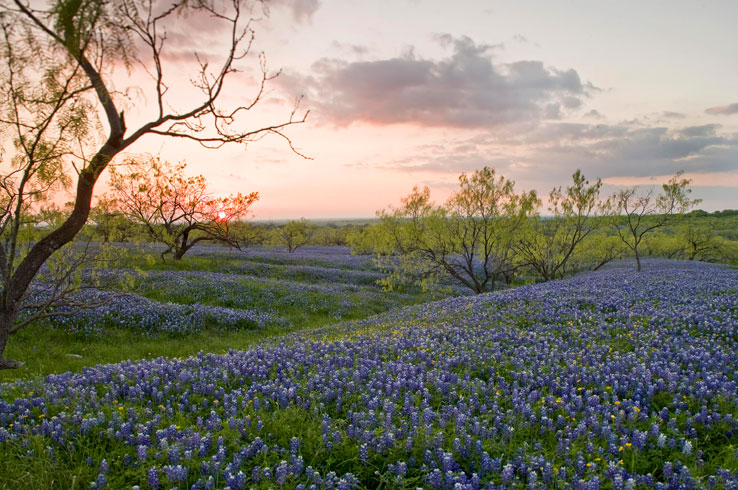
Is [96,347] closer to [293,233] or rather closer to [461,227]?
[461,227]

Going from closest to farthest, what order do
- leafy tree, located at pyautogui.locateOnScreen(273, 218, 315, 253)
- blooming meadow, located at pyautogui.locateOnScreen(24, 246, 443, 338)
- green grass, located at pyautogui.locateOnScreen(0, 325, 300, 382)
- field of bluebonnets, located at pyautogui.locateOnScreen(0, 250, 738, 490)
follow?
field of bluebonnets, located at pyautogui.locateOnScreen(0, 250, 738, 490), green grass, located at pyautogui.locateOnScreen(0, 325, 300, 382), blooming meadow, located at pyautogui.locateOnScreen(24, 246, 443, 338), leafy tree, located at pyautogui.locateOnScreen(273, 218, 315, 253)

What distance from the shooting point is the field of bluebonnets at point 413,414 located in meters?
4.31

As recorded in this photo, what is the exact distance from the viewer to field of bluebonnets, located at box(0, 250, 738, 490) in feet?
14.1

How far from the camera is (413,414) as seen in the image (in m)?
→ 5.23

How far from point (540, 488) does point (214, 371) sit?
17.8 ft

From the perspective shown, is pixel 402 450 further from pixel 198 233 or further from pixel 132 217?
pixel 198 233

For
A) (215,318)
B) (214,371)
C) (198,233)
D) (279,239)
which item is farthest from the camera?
(279,239)

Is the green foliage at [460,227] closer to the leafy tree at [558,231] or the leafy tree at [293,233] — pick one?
the leafy tree at [558,231]

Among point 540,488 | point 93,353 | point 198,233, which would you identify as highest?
point 198,233

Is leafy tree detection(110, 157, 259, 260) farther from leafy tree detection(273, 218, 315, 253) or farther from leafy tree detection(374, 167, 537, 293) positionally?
leafy tree detection(273, 218, 315, 253)

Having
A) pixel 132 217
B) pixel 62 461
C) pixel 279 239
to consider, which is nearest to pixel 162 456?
pixel 62 461

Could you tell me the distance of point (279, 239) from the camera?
69.5m

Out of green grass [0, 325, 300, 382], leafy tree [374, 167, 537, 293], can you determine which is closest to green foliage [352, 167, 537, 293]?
leafy tree [374, 167, 537, 293]

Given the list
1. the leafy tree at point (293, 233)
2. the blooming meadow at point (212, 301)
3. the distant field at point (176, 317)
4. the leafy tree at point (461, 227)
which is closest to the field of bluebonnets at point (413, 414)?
the distant field at point (176, 317)
